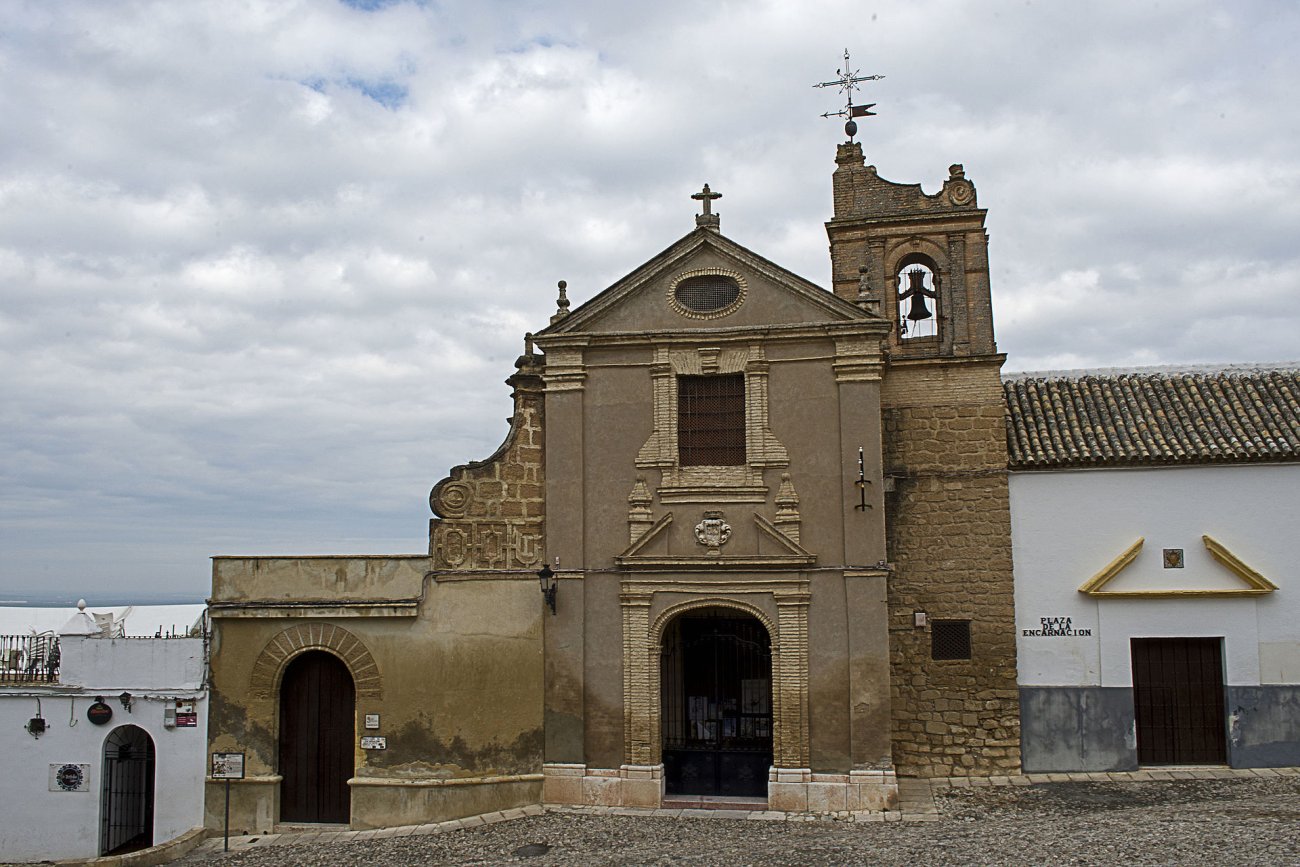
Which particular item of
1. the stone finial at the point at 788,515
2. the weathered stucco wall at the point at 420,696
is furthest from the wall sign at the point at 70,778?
the stone finial at the point at 788,515

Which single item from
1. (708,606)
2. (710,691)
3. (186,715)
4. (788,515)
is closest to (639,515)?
(708,606)

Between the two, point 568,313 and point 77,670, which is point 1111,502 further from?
point 77,670

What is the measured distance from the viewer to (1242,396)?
61.6 ft

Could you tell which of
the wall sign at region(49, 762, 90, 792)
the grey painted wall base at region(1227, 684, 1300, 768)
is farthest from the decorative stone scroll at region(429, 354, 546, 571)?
the grey painted wall base at region(1227, 684, 1300, 768)

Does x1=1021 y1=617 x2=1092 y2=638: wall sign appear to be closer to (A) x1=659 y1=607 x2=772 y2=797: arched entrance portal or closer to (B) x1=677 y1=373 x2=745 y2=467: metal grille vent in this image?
(A) x1=659 y1=607 x2=772 y2=797: arched entrance portal

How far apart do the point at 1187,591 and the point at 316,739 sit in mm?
13804

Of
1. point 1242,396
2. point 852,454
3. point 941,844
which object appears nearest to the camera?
point 941,844

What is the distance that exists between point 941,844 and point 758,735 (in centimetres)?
390

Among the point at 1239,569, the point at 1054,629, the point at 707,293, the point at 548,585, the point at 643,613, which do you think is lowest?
the point at 1054,629

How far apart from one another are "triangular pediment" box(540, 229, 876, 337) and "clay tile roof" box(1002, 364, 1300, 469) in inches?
184

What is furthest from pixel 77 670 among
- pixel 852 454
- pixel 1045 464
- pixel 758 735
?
pixel 1045 464

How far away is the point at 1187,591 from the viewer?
56.5 ft

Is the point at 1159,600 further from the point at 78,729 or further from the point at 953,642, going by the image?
the point at 78,729

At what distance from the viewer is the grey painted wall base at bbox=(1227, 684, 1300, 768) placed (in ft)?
55.9
